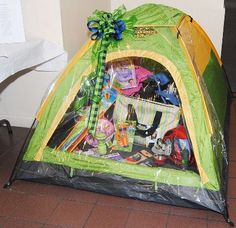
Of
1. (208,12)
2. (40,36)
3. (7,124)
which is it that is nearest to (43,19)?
(40,36)

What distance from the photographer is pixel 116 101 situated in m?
1.84

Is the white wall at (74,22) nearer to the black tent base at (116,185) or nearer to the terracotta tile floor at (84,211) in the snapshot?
the black tent base at (116,185)

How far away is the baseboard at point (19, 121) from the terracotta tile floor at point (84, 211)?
2.28 feet

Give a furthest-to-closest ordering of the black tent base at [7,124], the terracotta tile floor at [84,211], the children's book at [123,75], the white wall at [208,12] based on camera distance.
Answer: the white wall at [208,12] < the black tent base at [7,124] < the children's book at [123,75] < the terracotta tile floor at [84,211]

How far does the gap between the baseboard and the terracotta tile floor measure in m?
0.69

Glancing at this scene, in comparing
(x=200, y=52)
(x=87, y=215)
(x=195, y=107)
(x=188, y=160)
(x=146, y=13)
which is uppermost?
(x=146, y=13)

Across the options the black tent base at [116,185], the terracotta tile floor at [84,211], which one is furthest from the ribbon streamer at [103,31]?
the terracotta tile floor at [84,211]

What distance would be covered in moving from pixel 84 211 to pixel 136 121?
1.91 feet

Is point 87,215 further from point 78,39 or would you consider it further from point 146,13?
point 78,39

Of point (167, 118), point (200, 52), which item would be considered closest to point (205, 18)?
point (200, 52)

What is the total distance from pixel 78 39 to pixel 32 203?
44.0 inches

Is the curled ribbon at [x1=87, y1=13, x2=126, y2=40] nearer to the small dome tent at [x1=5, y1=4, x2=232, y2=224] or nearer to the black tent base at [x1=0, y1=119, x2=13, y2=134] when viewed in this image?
the small dome tent at [x1=5, y1=4, x2=232, y2=224]

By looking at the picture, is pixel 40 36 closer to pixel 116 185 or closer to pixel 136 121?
pixel 136 121

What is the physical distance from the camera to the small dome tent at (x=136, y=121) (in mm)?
1471
